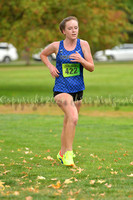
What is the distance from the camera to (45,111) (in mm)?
15688

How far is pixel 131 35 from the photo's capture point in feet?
190

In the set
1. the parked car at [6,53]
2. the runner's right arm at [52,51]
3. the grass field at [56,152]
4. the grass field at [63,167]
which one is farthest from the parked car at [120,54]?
the runner's right arm at [52,51]

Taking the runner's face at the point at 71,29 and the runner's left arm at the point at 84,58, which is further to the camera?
the runner's face at the point at 71,29

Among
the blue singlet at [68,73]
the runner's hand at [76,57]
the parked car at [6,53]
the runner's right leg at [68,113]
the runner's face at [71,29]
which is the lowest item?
the runner's right leg at [68,113]

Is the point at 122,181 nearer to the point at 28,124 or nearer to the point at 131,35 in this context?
the point at 28,124

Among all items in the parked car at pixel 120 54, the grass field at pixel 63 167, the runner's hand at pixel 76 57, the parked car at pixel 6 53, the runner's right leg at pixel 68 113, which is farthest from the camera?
the parked car at pixel 120 54

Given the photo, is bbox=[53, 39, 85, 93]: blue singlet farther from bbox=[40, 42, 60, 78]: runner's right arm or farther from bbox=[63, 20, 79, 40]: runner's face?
bbox=[63, 20, 79, 40]: runner's face

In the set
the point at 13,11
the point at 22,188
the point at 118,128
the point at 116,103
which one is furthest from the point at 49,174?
the point at 13,11

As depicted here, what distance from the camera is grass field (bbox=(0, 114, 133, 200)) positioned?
5250 millimetres

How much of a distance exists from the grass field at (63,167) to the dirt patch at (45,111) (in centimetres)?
247

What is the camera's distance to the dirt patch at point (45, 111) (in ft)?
49.5

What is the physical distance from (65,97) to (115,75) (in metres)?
25.5

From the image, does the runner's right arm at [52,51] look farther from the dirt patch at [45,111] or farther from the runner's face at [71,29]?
the dirt patch at [45,111]

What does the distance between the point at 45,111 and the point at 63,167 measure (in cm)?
901
